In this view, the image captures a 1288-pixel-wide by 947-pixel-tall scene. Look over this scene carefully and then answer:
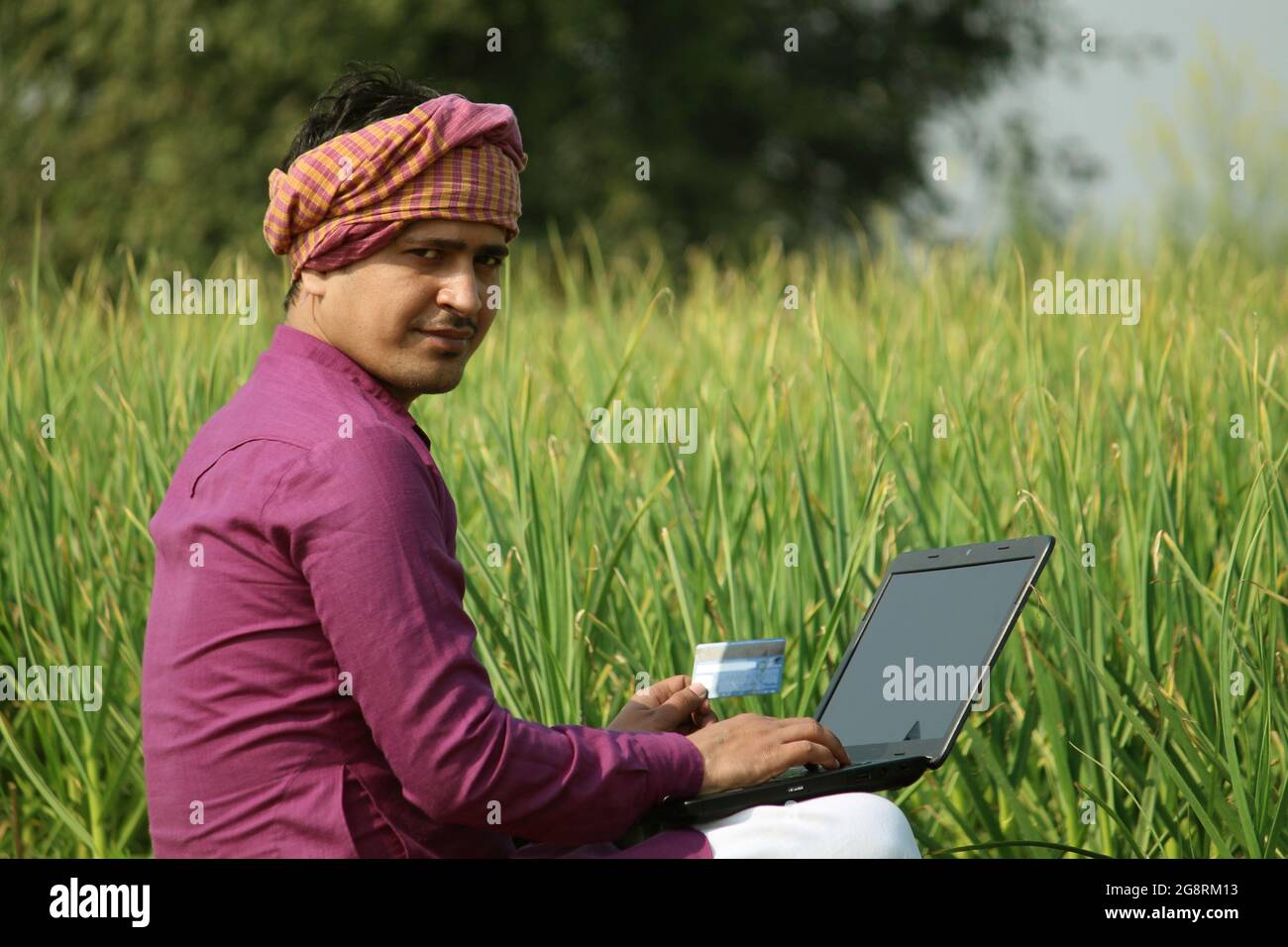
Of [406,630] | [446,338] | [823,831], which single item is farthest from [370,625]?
[823,831]

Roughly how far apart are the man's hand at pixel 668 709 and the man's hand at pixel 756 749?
0.08 metres

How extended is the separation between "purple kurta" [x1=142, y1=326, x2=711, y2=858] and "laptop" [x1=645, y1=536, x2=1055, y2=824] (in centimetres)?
14

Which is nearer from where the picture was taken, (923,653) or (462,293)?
(462,293)

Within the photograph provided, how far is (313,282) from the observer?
168cm

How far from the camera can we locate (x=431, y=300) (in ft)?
5.45

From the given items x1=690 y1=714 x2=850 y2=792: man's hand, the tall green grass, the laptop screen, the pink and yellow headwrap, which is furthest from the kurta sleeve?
the tall green grass

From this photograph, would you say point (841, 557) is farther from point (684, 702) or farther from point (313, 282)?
point (313, 282)

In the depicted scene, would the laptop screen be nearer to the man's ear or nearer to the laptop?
the laptop

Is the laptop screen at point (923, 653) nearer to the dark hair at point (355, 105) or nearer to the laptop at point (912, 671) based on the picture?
the laptop at point (912, 671)

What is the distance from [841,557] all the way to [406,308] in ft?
3.93

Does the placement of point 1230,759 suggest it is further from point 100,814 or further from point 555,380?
point 555,380

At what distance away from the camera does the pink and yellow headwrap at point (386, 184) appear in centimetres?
163

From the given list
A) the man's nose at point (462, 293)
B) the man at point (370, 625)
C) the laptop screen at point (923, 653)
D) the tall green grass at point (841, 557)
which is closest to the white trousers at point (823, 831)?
the man at point (370, 625)
